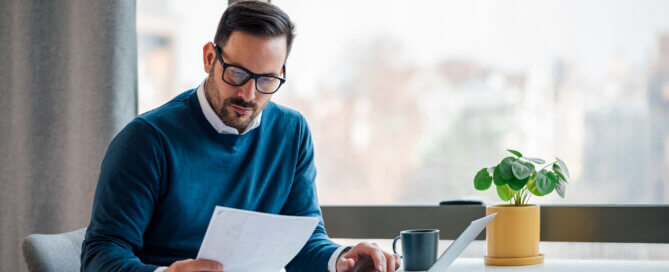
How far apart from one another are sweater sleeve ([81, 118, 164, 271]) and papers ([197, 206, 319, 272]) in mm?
219

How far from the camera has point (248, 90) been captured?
4.88 ft

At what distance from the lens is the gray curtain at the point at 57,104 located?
2.22 m

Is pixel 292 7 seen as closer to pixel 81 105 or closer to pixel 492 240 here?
pixel 81 105

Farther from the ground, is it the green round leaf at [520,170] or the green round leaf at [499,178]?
the green round leaf at [520,170]

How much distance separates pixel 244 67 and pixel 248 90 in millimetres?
53

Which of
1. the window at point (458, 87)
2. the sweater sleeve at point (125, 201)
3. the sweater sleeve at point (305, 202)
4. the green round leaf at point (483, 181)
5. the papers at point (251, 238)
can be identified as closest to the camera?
the papers at point (251, 238)

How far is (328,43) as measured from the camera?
233cm

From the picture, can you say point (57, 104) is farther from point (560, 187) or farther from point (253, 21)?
point (560, 187)

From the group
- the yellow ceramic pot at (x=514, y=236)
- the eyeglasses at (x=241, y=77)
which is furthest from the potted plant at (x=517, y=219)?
the eyeglasses at (x=241, y=77)

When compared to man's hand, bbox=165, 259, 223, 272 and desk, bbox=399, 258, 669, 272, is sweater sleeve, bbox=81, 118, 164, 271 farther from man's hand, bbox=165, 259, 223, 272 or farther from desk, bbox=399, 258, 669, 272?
desk, bbox=399, 258, 669, 272

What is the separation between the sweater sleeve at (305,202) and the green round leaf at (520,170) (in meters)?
0.49

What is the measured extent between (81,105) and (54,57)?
203 mm

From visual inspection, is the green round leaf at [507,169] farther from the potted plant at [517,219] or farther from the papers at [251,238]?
the papers at [251,238]

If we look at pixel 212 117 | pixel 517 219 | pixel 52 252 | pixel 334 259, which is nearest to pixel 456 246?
pixel 334 259
